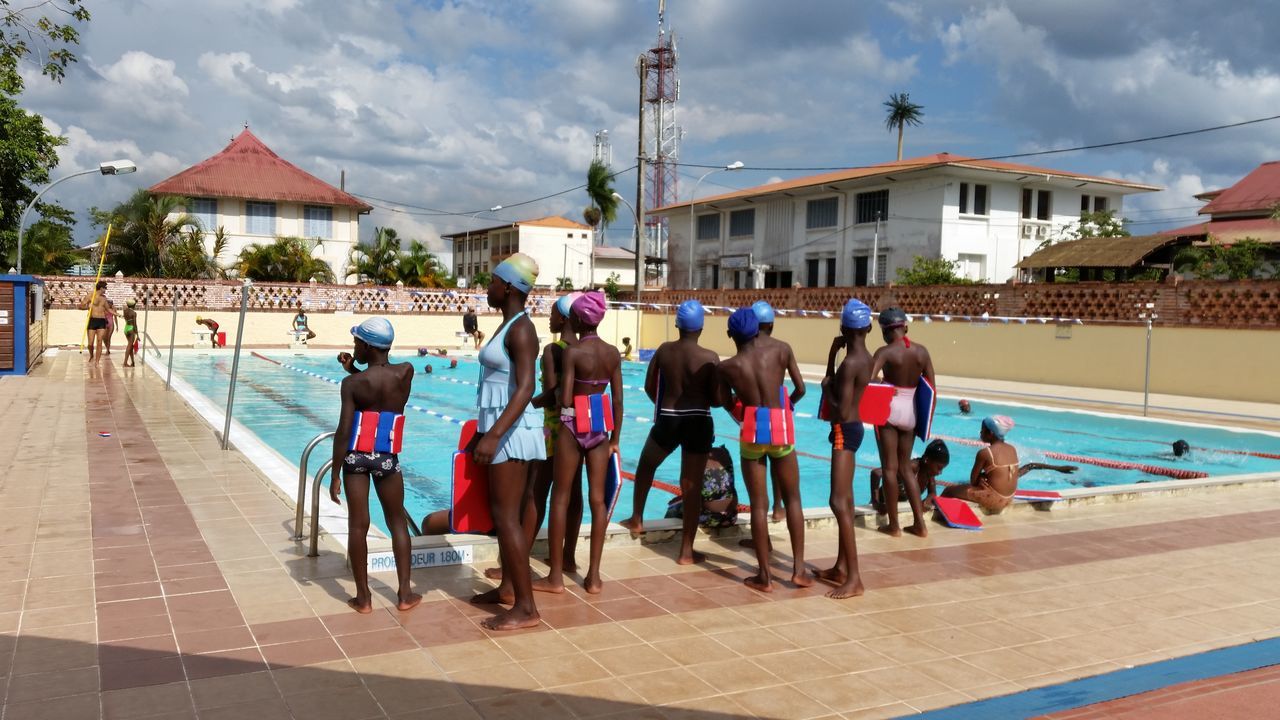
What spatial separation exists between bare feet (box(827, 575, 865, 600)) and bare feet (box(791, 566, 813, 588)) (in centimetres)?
18

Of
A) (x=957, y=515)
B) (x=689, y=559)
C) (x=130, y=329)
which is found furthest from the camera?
(x=130, y=329)

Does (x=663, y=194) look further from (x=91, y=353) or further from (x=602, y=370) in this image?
(x=602, y=370)

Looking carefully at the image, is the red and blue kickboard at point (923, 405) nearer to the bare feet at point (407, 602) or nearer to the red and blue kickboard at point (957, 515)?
the red and blue kickboard at point (957, 515)

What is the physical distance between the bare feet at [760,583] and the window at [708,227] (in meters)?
46.0

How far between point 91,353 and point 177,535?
58.3ft

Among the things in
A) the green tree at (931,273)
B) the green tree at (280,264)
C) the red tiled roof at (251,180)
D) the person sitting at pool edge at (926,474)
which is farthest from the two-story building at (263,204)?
the person sitting at pool edge at (926,474)

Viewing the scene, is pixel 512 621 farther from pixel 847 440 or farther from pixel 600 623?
pixel 847 440

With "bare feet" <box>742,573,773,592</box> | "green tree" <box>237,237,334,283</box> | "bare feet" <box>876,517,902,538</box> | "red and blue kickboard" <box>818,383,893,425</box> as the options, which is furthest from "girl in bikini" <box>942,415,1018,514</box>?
"green tree" <box>237,237,334,283</box>

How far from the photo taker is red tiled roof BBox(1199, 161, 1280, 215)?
42.6 metres

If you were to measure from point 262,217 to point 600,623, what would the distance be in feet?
156

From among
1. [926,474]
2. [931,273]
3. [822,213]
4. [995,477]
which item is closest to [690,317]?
[926,474]

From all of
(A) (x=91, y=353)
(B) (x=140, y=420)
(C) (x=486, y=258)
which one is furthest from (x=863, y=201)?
(C) (x=486, y=258)

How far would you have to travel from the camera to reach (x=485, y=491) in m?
4.87

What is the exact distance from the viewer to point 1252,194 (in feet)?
144
